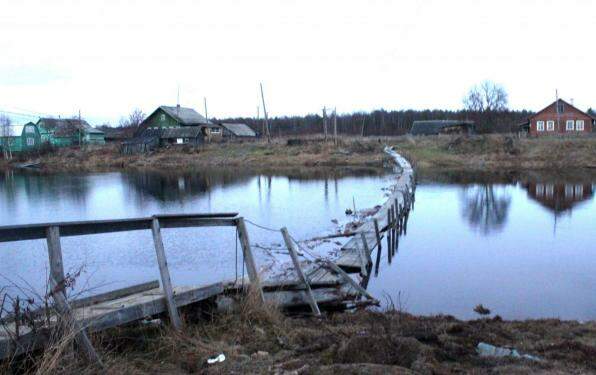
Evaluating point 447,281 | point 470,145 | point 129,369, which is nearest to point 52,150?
point 470,145

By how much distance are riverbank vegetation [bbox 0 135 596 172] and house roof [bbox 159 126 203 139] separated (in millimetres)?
4480

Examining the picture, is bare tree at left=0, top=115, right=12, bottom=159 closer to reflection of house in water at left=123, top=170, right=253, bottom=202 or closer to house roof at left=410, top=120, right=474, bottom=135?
reflection of house in water at left=123, top=170, right=253, bottom=202

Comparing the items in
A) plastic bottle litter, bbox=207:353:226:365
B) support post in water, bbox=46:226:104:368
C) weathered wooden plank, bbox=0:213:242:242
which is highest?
weathered wooden plank, bbox=0:213:242:242

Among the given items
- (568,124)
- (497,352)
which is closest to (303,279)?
(497,352)

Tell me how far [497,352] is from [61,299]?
15.9 feet

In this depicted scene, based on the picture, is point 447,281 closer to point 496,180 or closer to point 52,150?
point 496,180

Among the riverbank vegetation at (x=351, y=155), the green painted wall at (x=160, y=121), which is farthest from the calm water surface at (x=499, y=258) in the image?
the green painted wall at (x=160, y=121)

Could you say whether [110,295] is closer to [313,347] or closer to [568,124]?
[313,347]

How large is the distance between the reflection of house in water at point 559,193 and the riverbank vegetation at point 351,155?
1458cm

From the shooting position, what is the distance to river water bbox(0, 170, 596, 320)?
12.9m

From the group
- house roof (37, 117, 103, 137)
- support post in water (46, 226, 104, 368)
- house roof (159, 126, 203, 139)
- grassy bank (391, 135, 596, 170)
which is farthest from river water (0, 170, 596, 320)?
house roof (37, 117, 103, 137)

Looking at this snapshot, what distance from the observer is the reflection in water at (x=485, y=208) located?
891 inches

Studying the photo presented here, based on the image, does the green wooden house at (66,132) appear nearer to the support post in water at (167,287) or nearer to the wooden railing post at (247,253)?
the wooden railing post at (247,253)

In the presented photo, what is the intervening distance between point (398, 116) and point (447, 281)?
12274 centimetres
